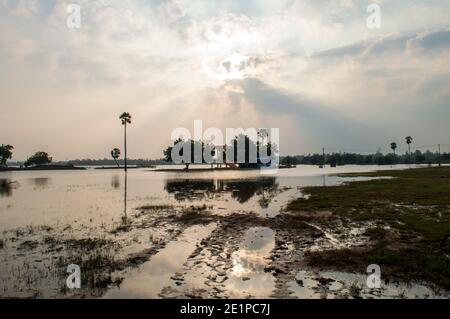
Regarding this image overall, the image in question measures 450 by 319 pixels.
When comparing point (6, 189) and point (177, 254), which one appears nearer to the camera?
point (177, 254)

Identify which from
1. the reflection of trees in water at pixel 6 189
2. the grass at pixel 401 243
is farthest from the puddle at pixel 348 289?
the reflection of trees in water at pixel 6 189

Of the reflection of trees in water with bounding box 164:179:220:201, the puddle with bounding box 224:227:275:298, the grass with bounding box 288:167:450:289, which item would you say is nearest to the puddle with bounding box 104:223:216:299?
the puddle with bounding box 224:227:275:298

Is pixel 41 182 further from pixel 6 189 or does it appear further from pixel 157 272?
pixel 157 272

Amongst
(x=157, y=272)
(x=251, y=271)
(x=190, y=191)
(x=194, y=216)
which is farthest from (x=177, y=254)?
(x=190, y=191)
